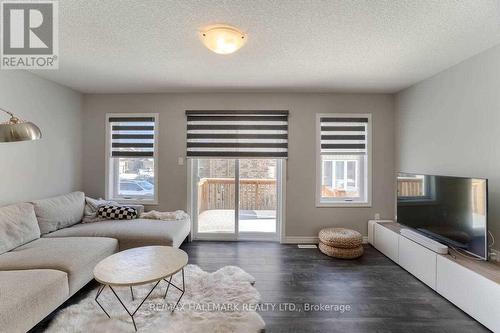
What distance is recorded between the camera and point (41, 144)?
3031 mm

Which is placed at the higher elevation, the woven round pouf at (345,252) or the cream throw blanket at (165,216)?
the cream throw blanket at (165,216)

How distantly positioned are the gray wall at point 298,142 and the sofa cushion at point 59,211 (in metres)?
1.09

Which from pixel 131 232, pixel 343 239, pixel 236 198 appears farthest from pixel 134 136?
pixel 343 239

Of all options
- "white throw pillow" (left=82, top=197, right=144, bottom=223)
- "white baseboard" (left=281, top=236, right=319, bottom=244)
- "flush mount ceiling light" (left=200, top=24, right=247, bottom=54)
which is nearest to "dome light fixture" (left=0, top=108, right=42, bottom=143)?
"flush mount ceiling light" (left=200, top=24, right=247, bottom=54)

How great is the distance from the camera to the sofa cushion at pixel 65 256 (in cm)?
196

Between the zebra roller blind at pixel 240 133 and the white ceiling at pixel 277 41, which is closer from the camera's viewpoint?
the white ceiling at pixel 277 41

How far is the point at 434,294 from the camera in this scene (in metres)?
2.30

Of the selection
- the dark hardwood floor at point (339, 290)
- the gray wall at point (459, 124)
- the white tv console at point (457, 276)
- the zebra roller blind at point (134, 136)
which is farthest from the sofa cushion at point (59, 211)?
the gray wall at point (459, 124)

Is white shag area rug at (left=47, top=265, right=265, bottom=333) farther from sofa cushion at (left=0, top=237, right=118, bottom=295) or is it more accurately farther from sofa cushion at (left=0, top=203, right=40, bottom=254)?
sofa cushion at (left=0, top=203, right=40, bottom=254)

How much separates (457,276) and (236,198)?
278 cm

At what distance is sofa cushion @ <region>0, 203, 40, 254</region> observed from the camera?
2.21 meters

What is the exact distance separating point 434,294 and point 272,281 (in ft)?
5.39

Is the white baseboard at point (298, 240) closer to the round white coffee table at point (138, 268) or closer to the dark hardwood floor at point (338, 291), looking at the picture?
the dark hardwood floor at point (338, 291)

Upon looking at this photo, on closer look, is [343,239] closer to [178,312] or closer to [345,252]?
[345,252]
